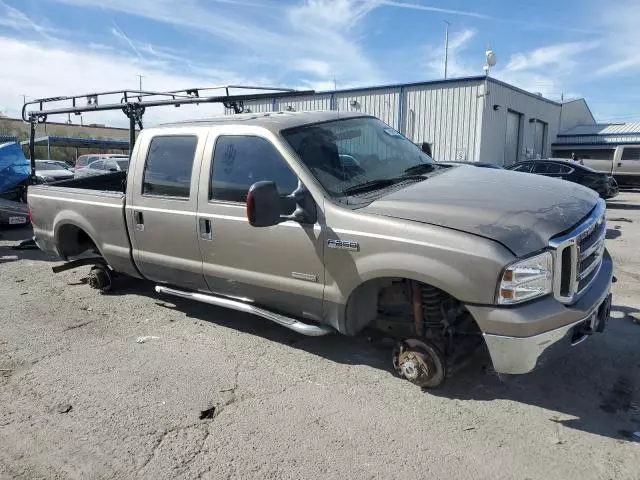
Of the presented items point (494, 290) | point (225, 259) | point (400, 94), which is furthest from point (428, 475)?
point (400, 94)

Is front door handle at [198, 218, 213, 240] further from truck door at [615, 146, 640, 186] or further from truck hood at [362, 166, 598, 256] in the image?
truck door at [615, 146, 640, 186]

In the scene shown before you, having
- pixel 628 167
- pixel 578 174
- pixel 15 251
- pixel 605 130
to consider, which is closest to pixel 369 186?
pixel 15 251

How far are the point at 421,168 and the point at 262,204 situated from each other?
1687 millimetres

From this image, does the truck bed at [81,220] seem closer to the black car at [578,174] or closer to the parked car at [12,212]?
the parked car at [12,212]

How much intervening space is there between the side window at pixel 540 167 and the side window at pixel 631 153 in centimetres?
675

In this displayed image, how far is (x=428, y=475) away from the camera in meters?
2.67

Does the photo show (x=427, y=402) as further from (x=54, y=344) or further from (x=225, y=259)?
(x=54, y=344)

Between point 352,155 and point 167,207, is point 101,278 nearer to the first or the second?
point 167,207

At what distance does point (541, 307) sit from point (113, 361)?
11.0ft

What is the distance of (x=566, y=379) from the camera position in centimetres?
366

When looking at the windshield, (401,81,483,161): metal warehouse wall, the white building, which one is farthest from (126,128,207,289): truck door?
(401,81,483,161): metal warehouse wall

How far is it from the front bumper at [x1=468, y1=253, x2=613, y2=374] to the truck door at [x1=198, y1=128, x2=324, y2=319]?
1251 millimetres

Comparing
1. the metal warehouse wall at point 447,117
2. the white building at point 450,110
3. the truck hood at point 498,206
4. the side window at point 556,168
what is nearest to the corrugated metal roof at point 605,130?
the white building at point 450,110

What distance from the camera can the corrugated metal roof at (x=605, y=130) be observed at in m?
37.8
